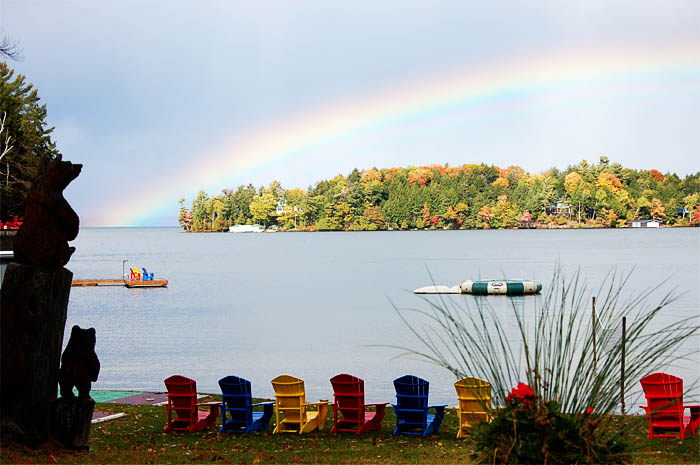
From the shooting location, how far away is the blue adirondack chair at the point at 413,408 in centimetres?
995

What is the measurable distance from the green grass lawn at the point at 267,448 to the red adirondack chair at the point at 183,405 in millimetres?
164

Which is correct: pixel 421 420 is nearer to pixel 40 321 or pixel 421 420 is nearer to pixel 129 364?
pixel 40 321

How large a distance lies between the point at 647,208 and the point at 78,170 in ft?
541

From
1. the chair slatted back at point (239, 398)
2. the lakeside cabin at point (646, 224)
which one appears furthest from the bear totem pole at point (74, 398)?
the lakeside cabin at point (646, 224)

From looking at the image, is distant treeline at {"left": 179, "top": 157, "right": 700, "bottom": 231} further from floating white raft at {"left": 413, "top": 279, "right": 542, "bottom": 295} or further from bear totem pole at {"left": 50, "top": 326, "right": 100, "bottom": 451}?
bear totem pole at {"left": 50, "top": 326, "right": 100, "bottom": 451}

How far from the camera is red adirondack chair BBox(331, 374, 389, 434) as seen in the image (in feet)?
34.1

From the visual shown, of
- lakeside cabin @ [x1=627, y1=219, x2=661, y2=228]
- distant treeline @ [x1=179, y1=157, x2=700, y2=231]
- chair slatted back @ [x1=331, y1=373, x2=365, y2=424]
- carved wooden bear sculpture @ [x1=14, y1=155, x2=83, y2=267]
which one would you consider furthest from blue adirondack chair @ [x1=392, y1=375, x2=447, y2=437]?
lakeside cabin @ [x1=627, y1=219, x2=661, y2=228]

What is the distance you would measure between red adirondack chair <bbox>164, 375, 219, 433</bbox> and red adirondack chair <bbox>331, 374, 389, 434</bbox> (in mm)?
1830

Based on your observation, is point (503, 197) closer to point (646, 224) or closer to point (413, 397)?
point (646, 224)

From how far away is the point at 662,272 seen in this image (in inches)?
2616

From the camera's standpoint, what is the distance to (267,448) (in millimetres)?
9273

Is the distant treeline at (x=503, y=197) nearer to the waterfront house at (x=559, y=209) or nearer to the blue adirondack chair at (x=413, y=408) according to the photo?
the waterfront house at (x=559, y=209)

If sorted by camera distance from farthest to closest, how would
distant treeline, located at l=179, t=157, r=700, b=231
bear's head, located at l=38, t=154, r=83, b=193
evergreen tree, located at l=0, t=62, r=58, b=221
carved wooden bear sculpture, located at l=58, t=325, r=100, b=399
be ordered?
distant treeline, located at l=179, t=157, r=700, b=231, evergreen tree, located at l=0, t=62, r=58, b=221, bear's head, located at l=38, t=154, r=83, b=193, carved wooden bear sculpture, located at l=58, t=325, r=100, b=399

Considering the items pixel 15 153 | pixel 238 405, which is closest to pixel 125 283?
pixel 15 153
